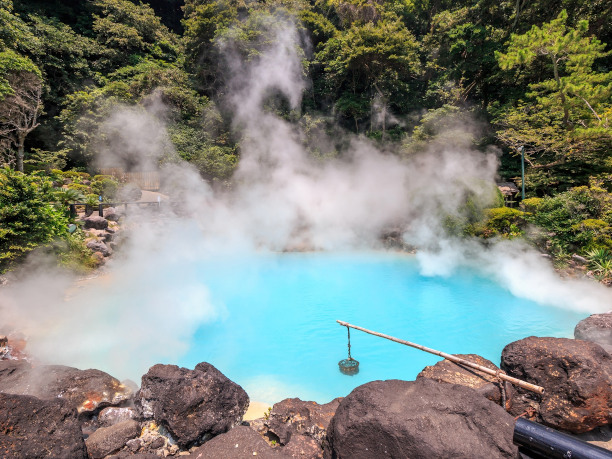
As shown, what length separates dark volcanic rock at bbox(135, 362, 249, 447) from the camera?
3.22m

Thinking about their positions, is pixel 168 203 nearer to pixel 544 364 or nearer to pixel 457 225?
pixel 457 225

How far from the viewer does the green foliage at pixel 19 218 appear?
739 cm

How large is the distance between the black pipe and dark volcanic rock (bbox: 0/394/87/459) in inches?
133

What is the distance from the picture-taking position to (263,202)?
15.6 metres

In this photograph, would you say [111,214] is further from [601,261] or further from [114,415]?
[601,261]

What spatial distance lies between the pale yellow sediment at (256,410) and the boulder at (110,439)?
59.1 inches

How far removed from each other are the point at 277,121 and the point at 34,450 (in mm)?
17931

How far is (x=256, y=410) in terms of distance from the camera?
4527 mm

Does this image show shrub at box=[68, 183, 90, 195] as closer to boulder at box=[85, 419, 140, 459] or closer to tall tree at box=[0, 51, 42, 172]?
tall tree at box=[0, 51, 42, 172]

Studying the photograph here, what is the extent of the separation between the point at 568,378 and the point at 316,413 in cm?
267

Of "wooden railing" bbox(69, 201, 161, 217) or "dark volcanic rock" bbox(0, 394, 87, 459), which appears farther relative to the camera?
"wooden railing" bbox(69, 201, 161, 217)

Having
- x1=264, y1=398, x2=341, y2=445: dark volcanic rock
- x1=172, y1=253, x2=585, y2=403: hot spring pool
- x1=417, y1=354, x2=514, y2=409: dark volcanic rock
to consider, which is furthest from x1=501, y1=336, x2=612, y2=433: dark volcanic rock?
x1=172, y1=253, x2=585, y2=403: hot spring pool

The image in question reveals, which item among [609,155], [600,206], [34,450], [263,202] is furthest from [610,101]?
[34,450]

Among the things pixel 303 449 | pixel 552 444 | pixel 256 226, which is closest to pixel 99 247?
pixel 256 226
